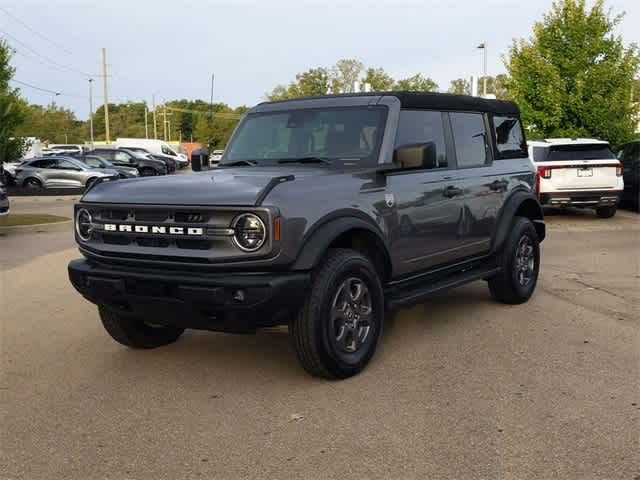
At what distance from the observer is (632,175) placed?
55.7ft

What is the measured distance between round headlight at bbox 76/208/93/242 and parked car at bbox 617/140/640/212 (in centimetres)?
1433

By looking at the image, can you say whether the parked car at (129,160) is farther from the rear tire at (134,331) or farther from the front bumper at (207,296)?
the front bumper at (207,296)

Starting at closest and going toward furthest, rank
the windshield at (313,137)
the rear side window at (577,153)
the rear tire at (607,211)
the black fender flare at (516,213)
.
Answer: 1. the windshield at (313,137)
2. the black fender flare at (516,213)
3. the rear side window at (577,153)
4. the rear tire at (607,211)

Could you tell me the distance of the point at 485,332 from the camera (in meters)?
6.36

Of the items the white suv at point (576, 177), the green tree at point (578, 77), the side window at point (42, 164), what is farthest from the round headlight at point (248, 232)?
the side window at point (42, 164)

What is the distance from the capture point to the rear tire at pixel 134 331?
18.6 feet

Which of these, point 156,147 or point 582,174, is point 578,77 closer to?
point 582,174

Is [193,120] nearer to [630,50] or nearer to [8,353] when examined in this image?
[630,50]

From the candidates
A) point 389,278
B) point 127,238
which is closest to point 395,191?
point 389,278

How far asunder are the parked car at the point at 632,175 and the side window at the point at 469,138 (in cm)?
1117

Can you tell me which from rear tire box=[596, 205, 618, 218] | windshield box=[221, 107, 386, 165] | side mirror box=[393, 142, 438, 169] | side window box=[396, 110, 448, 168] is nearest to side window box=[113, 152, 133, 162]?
rear tire box=[596, 205, 618, 218]

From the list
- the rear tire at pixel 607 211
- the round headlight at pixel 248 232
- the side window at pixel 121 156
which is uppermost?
the side window at pixel 121 156

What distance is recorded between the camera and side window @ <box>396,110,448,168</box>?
5.94 m

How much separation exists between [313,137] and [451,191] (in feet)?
3.96
